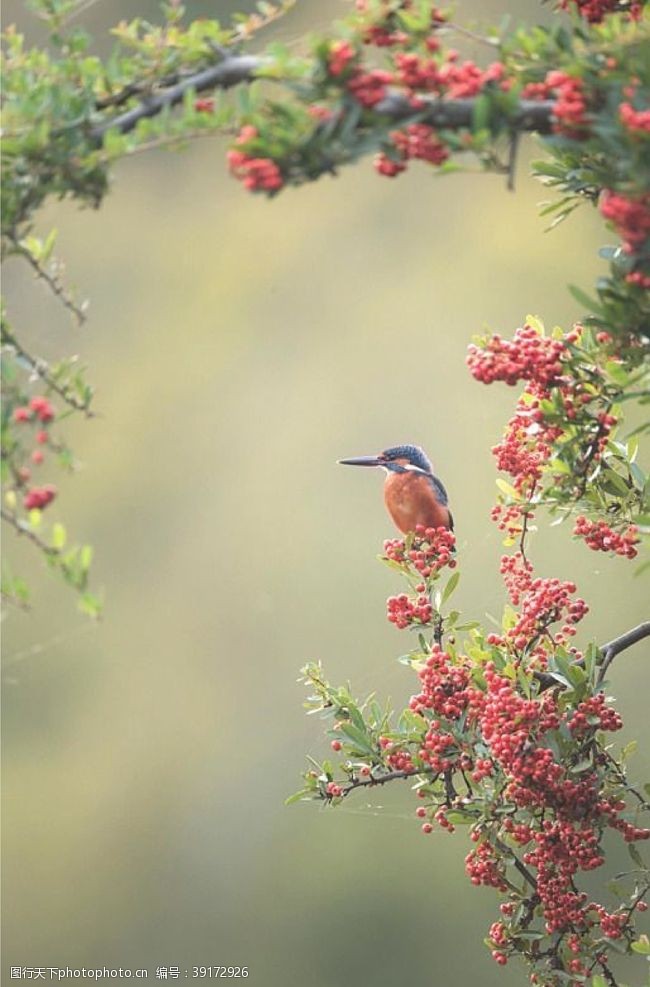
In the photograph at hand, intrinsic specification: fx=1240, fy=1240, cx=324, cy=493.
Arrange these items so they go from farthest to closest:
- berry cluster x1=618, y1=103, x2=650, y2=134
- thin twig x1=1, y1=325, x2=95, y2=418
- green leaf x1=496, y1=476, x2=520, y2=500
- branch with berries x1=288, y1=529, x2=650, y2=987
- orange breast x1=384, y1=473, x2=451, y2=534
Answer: orange breast x1=384, y1=473, x2=451, y2=534 < green leaf x1=496, y1=476, x2=520, y2=500 < branch with berries x1=288, y1=529, x2=650, y2=987 < thin twig x1=1, y1=325, x2=95, y2=418 < berry cluster x1=618, y1=103, x2=650, y2=134

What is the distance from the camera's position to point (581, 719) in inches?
51.9

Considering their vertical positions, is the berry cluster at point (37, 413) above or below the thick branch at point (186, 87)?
below

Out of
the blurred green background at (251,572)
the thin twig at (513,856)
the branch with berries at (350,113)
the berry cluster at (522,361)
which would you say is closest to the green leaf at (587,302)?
the branch with berries at (350,113)

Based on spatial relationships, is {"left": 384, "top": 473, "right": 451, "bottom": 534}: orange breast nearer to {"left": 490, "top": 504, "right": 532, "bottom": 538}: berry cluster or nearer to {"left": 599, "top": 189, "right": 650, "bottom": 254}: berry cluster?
{"left": 490, "top": 504, "right": 532, "bottom": 538}: berry cluster

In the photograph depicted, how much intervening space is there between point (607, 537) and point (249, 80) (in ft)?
2.03

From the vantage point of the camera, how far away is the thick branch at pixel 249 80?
926 mm

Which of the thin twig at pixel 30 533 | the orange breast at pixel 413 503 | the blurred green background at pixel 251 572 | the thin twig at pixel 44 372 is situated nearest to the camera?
the thin twig at pixel 30 533

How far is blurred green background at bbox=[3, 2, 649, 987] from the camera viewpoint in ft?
12.0

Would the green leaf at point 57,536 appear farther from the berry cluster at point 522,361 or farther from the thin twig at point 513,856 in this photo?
the thin twig at point 513,856

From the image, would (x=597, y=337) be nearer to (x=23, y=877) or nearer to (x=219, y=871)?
(x=219, y=871)

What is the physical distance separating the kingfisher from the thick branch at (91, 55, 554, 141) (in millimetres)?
697

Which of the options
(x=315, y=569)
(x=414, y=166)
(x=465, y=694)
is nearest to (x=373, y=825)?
(x=315, y=569)

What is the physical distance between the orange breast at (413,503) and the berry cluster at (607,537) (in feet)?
1.01

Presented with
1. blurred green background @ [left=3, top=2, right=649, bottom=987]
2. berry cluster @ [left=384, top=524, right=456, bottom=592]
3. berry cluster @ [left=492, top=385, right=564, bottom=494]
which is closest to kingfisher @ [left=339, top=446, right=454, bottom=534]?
berry cluster @ [left=384, top=524, right=456, bottom=592]
